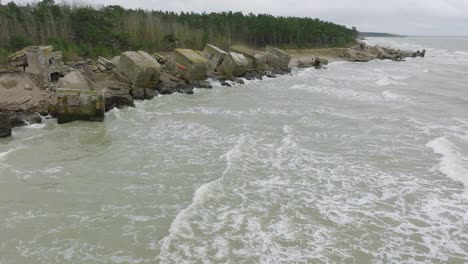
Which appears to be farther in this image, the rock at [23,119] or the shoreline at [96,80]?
the shoreline at [96,80]

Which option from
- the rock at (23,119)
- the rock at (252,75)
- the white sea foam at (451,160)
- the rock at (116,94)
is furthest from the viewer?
the rock at (252,75)

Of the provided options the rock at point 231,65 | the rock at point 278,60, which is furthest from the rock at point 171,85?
the rock at point 278,60

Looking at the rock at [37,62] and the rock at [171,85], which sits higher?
the rock at [37,62]

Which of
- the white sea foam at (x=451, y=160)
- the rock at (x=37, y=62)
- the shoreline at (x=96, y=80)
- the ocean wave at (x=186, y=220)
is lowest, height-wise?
the white sea foam at (x=451, y=160)

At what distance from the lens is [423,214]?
897 cm

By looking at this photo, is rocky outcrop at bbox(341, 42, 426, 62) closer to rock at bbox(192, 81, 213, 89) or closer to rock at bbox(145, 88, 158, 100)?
rock at bbox(192, 81, 213, 89)

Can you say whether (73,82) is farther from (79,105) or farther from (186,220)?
(186,220)

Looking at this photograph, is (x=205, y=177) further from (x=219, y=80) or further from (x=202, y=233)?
(x=219, y=80)

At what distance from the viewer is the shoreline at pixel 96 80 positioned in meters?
16.5

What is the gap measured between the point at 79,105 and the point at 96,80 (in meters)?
6.36

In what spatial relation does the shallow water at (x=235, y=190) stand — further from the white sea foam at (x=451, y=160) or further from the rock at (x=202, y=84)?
the rock at (x=202, y=84)

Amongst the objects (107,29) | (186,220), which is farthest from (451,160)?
(107,29)

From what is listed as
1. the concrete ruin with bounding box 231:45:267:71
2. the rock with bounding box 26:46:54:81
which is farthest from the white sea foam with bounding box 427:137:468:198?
the concrete ruin with bounding box 231:45:267:71

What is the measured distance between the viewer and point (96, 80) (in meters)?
22.4
